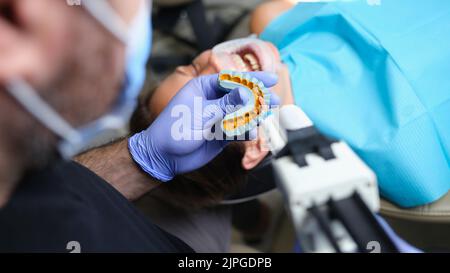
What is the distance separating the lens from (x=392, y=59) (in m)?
0.95

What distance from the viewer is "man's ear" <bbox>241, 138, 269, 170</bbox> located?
849 millimetres

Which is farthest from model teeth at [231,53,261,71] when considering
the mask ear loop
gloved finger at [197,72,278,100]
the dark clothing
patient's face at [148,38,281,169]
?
the mask ear loop

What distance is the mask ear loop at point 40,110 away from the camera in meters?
0.35

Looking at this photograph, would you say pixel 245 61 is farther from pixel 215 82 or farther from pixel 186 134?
pixel 186 134

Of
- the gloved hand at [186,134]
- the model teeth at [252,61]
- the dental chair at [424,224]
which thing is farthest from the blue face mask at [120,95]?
the dental chair at [424,224]

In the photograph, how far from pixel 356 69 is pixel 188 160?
0.51 meters

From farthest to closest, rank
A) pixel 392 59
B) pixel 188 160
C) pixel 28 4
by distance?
pixel 392 59 → pixel 188 160 → pixel 28 4

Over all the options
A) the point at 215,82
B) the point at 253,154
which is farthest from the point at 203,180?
the point at 215,82

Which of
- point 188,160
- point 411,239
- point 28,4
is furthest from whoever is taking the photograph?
point 411,239

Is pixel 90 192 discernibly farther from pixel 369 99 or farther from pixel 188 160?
pixel 369 99

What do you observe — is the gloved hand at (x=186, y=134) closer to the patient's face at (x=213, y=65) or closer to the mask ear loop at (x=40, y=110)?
the patient's face at (x=213, y=65)

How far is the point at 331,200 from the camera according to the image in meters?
0.49

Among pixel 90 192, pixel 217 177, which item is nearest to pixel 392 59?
pixel 217 177

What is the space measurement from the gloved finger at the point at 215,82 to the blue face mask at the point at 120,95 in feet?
1.17
